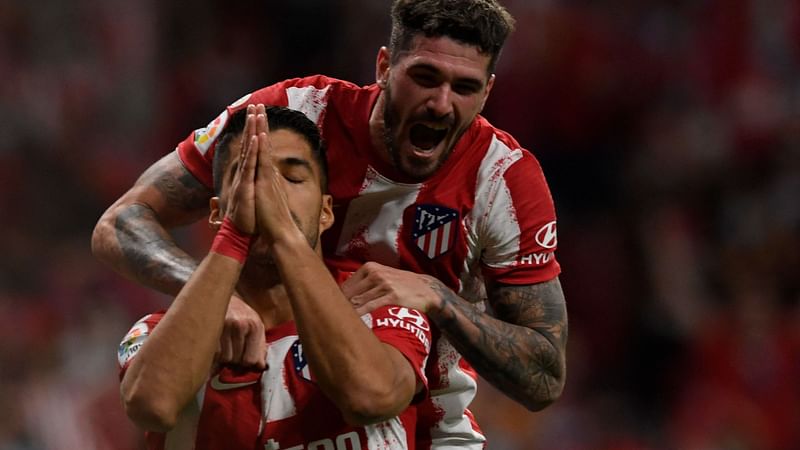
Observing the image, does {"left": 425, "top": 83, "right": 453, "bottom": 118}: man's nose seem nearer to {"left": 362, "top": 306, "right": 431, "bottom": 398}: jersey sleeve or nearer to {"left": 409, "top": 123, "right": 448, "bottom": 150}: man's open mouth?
{"left": 409, "top": 123, "right": 448, "bottom": 150}: man's open mouth

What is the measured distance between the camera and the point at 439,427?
3590mm

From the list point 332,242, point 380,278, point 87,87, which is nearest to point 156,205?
point 332,242

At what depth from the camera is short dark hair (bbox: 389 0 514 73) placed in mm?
3295

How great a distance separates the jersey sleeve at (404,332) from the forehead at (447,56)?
0.64 metres

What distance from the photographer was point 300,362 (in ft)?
9.68

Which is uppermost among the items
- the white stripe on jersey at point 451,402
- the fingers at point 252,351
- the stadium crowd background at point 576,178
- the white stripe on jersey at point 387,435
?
the fingers at point 252,351

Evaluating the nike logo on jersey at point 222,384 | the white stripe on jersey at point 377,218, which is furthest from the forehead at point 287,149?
the nike logo on jersey at point 222,384

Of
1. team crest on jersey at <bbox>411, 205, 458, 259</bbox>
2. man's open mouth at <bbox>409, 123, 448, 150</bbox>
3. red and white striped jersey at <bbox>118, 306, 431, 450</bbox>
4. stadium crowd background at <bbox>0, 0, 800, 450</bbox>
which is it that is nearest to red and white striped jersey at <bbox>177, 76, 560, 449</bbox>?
team crest on jersey at <bbox>411, 205, 458, 259</bbox>

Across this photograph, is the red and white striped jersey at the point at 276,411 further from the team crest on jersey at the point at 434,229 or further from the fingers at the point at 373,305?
the team crest on jersey at the point at 434,229

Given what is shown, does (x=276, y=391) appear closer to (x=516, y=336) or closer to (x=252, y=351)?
(x=252, y=351)

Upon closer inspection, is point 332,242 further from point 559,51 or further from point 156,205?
point 559,51

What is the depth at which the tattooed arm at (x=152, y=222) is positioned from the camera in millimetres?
3509

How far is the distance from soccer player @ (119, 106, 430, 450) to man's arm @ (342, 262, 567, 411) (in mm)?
88

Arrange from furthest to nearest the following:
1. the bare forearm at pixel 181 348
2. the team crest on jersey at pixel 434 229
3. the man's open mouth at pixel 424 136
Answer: the team crest on jersey at pixel 434 229, the man's open mouth at pixel 424 136, the bare forearm at pixel 181 348
